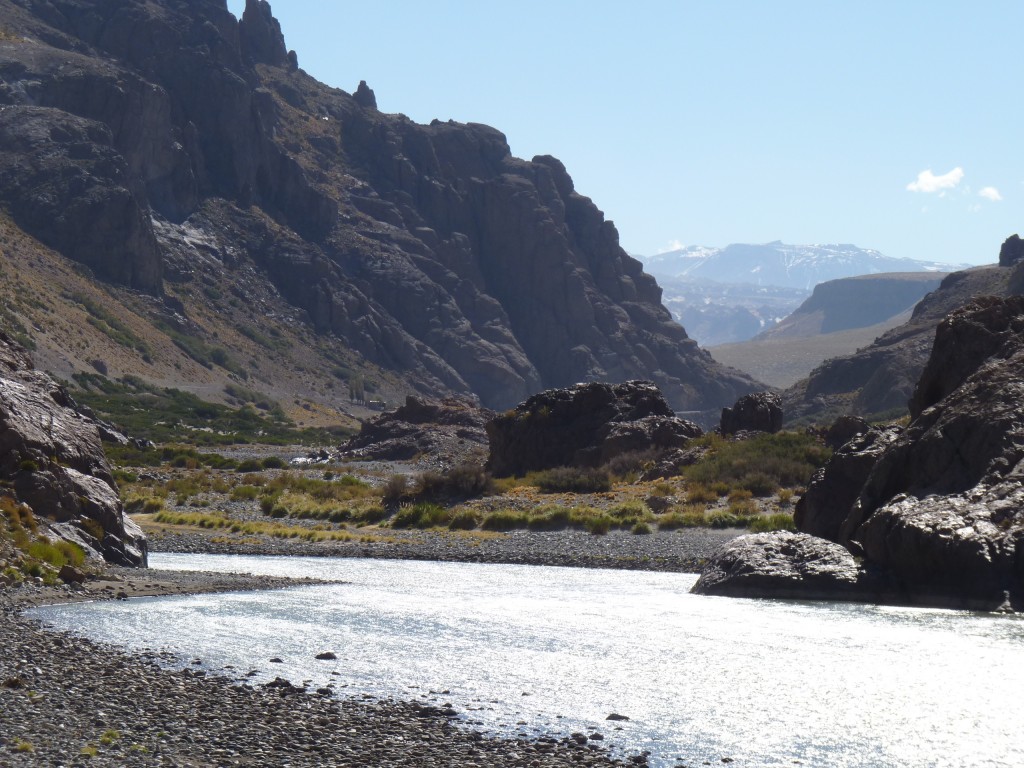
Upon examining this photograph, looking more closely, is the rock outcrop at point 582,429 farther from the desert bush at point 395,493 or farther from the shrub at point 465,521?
the shrub at point 465,521

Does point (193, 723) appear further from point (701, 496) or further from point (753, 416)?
point (753, 416)

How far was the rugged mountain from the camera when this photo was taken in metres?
147

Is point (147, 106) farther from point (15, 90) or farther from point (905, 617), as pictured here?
point (905, 617)

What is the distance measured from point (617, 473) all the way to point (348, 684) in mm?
46734

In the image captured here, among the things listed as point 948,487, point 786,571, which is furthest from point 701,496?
point 948,487

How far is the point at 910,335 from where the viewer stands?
16612 cm

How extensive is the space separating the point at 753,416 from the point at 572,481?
15430 millimetres

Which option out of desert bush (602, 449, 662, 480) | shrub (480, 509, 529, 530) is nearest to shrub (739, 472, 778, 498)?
desert bush (602, 449, 662, 480)

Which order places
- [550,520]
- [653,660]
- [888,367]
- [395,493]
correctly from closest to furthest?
→ 1. [653,660]
2. [550,520]
3. [395,493]
4. [888,367]

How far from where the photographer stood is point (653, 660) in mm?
22984

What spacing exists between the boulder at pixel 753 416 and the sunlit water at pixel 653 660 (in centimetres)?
4019

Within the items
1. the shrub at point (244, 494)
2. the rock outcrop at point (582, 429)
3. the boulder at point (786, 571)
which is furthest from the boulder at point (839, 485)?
the shrub at point (244, 494)

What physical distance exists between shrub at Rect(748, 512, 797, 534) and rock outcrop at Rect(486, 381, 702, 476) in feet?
67.8

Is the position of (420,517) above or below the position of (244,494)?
below
